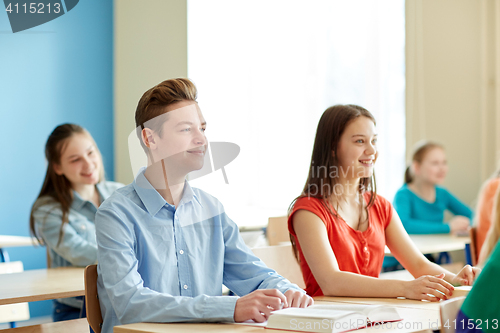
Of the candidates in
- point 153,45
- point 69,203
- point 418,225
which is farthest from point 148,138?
point 418,225

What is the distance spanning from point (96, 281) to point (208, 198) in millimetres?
367

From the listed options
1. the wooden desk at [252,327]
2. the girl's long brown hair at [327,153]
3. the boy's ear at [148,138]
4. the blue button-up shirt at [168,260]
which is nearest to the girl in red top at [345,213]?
the girl's long brown hair at [327,153]

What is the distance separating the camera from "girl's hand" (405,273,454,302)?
1371 millimetres

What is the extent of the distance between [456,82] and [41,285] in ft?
11.5

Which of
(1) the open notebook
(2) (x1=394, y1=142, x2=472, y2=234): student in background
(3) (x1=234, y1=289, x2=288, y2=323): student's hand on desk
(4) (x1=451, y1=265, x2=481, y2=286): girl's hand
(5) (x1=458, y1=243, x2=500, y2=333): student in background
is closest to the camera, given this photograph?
(5) (x1=458, y1=243, x2=500, y2=333): student in background

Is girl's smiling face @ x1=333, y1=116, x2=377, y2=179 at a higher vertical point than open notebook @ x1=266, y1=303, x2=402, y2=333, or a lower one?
higher

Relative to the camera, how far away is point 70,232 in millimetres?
2176

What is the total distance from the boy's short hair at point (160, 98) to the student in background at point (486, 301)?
82cm

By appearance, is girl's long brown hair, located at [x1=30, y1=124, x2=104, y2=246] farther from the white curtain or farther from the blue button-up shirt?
the white curtain

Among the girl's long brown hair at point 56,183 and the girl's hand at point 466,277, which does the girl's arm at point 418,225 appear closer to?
the girl's hand at point 466,277

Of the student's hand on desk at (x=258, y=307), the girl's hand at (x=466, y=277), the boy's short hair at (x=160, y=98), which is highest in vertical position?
the boy's short hair at (x=160, y=98)

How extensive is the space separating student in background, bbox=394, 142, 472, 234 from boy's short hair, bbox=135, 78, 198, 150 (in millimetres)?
2314

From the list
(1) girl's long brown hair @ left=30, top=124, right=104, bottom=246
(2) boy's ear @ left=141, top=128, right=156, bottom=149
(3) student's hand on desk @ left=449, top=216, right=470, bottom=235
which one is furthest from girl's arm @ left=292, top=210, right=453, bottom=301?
(3) student's hand on desk @ left=449, top=216, right=470, bottom=235

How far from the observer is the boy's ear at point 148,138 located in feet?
4.38
